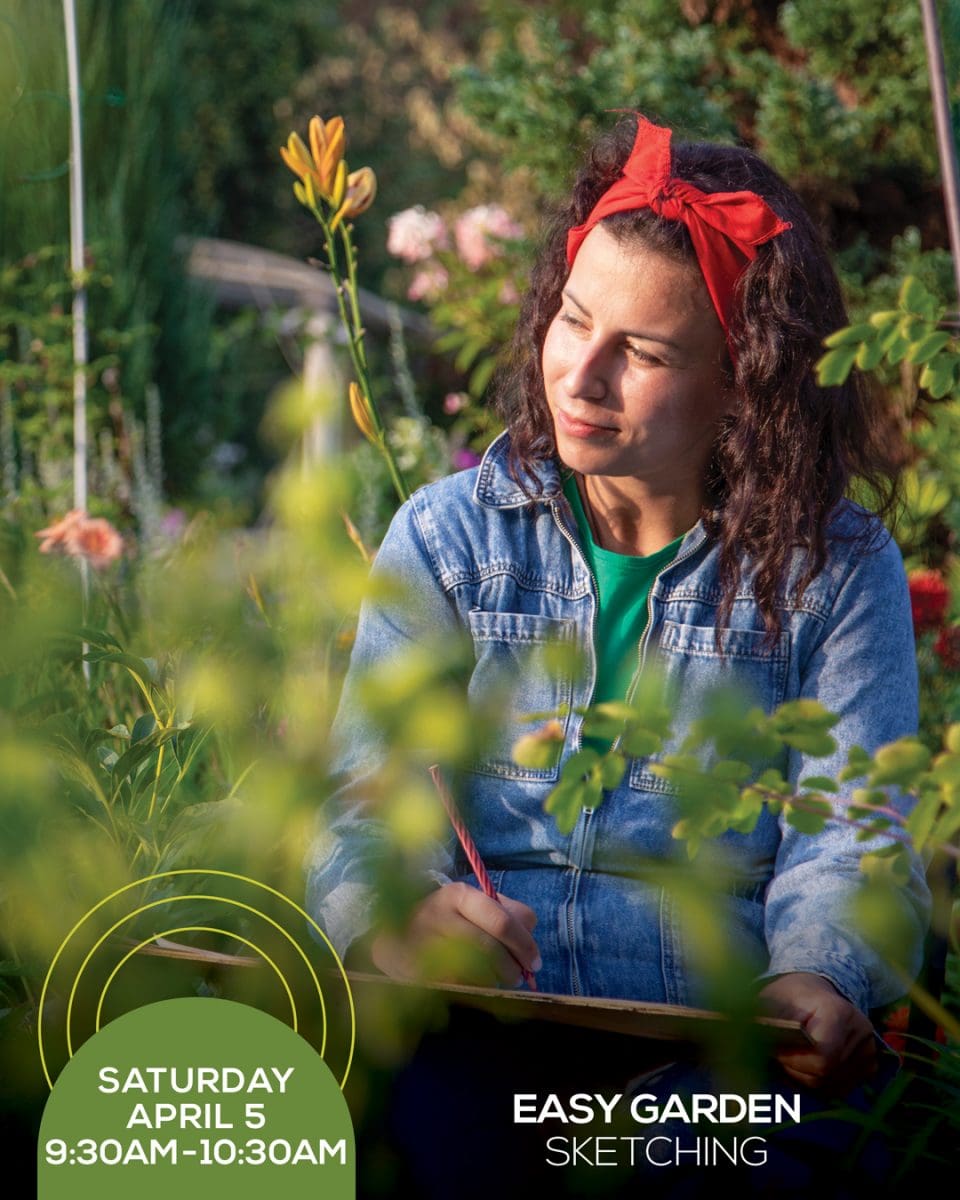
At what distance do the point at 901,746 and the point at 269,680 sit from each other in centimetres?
35

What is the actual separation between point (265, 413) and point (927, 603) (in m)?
3.60

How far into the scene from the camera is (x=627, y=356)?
1304 millimetres

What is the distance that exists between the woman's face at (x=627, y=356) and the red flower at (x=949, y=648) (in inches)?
60.5

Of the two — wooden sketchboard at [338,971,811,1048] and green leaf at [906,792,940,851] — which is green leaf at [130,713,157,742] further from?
green leaf at [906,792,940,851]

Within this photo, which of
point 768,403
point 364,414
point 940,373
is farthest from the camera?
point 364,414

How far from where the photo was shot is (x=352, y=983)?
34.4 inches

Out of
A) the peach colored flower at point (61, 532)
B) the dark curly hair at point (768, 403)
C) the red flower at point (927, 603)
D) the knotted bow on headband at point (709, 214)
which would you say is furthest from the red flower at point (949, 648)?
the peach colored flower at point (61, 532)

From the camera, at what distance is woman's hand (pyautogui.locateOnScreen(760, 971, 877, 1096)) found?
0.97 m

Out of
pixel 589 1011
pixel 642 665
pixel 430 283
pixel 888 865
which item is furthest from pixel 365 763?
pixel 430 283

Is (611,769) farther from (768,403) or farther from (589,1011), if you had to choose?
(768,403)

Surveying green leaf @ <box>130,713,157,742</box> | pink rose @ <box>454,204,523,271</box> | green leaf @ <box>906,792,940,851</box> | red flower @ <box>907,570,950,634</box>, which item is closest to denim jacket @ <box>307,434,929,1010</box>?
green leaf @ <box>130,713,157,742</box>

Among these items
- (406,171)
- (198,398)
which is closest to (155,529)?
(198,398)

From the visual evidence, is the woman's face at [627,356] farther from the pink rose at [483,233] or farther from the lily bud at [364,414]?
the pink rose at [483,233]

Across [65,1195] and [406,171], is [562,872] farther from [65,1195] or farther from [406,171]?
[406,171]
